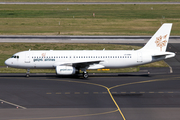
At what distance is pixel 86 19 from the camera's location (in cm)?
10900

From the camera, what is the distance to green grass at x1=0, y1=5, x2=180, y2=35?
308 feet

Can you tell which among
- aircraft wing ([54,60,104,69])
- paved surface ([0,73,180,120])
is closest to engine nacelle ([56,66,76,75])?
aircraft wing ([54,60,104,69])

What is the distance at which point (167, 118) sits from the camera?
92.8 ft

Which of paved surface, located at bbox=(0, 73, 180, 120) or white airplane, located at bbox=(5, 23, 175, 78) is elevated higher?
white airplane, located at bbox=(5, 23, 175, 78)

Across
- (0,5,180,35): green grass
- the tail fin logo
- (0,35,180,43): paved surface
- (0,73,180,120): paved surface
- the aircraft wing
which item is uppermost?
(0,5,180,35): green grass

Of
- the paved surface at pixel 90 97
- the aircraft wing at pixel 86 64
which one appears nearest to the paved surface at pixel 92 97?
the paved surface at pixel 90 97

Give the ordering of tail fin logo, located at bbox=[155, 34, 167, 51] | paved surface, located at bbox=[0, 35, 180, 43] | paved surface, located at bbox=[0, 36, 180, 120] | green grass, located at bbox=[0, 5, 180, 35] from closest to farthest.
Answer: paved surface, located at bbox=[0, 36, 180, 120] → tail fin logo, located at bbox=[155, 34, 167, 51] → paved surface, located at bbox=[0, 35, 180, 43] → green grass, located at bbox=[0, 5, 180, 35]

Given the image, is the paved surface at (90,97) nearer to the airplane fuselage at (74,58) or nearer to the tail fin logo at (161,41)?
the airplane fuselage at (74,58)

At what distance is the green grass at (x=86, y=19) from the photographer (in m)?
93.9

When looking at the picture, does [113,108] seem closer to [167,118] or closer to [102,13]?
[167,118]

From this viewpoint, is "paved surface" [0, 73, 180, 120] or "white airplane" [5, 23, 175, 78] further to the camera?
"white airplane" [5, 23, 175, 78]

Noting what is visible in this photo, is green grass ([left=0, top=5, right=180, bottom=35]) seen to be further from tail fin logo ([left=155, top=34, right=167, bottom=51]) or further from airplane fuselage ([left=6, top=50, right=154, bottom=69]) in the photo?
airplane fuselage ([left=6, top=50, right=154, bottom=69])

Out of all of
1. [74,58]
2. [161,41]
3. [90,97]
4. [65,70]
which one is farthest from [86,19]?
[90,97]

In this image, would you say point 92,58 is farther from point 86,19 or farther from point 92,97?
point 86,19
